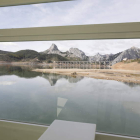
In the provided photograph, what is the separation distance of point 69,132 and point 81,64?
112 centimetres

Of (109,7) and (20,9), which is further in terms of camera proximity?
(20,9)

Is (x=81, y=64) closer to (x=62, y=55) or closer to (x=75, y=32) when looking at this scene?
(x=62, y=55)

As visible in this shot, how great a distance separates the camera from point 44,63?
262 cm

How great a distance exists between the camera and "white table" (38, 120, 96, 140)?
64.9 inches

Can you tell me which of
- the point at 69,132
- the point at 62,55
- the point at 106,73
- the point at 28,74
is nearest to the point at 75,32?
the point at 62,55

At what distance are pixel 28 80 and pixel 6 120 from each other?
2.64ft

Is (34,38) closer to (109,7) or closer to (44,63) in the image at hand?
(44,63)

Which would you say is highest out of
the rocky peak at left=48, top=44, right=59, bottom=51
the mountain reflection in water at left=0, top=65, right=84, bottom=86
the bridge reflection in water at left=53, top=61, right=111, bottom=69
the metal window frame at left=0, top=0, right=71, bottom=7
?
the metal window frame at left=0, top=0, right=71, bottom=7

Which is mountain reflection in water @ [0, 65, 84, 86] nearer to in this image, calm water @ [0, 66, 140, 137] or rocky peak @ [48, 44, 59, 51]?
calm water @ [0, 66, 140, 137]

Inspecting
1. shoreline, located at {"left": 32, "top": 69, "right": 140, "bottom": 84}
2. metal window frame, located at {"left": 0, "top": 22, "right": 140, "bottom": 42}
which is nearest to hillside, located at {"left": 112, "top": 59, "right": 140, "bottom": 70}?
shoreline, located at {"left": 32, "top": 69, "right": 140, "bottom": 84}

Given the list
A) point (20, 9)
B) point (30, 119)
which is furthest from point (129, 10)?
point (30, 119)

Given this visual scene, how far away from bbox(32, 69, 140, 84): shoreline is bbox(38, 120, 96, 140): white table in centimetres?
83

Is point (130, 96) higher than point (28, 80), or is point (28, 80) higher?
point (28, 80)

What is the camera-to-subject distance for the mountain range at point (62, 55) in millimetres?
2266
